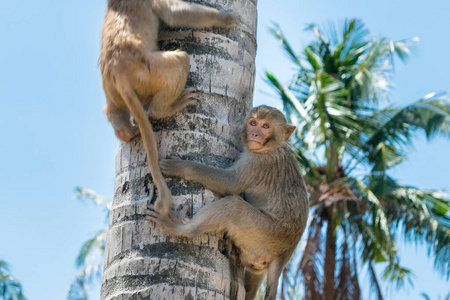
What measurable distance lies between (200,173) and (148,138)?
39 centimetres

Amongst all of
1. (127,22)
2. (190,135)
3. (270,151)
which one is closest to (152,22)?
(127,22)

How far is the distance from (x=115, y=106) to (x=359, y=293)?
43.1ft

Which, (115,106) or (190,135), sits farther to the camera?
(115,106)

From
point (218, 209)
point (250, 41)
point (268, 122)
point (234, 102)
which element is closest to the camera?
point (218, 209)

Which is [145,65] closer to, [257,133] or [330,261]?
[257,133]

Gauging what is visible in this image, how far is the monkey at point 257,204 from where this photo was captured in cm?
419

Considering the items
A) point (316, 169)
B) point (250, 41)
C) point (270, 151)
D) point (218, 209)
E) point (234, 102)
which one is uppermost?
point (250, 41)

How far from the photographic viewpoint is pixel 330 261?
1733 cm

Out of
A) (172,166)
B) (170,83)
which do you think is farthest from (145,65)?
(172,166)

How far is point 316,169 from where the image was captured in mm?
18734

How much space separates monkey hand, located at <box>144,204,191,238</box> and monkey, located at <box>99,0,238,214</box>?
0.10 m

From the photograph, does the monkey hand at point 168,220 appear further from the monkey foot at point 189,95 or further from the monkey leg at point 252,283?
the monkey leg at point 252,283

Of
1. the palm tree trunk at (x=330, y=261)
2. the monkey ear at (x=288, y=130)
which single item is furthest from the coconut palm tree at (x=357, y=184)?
the monkey ear at (x=288, y=130)

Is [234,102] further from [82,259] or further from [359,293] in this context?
[82,259]
